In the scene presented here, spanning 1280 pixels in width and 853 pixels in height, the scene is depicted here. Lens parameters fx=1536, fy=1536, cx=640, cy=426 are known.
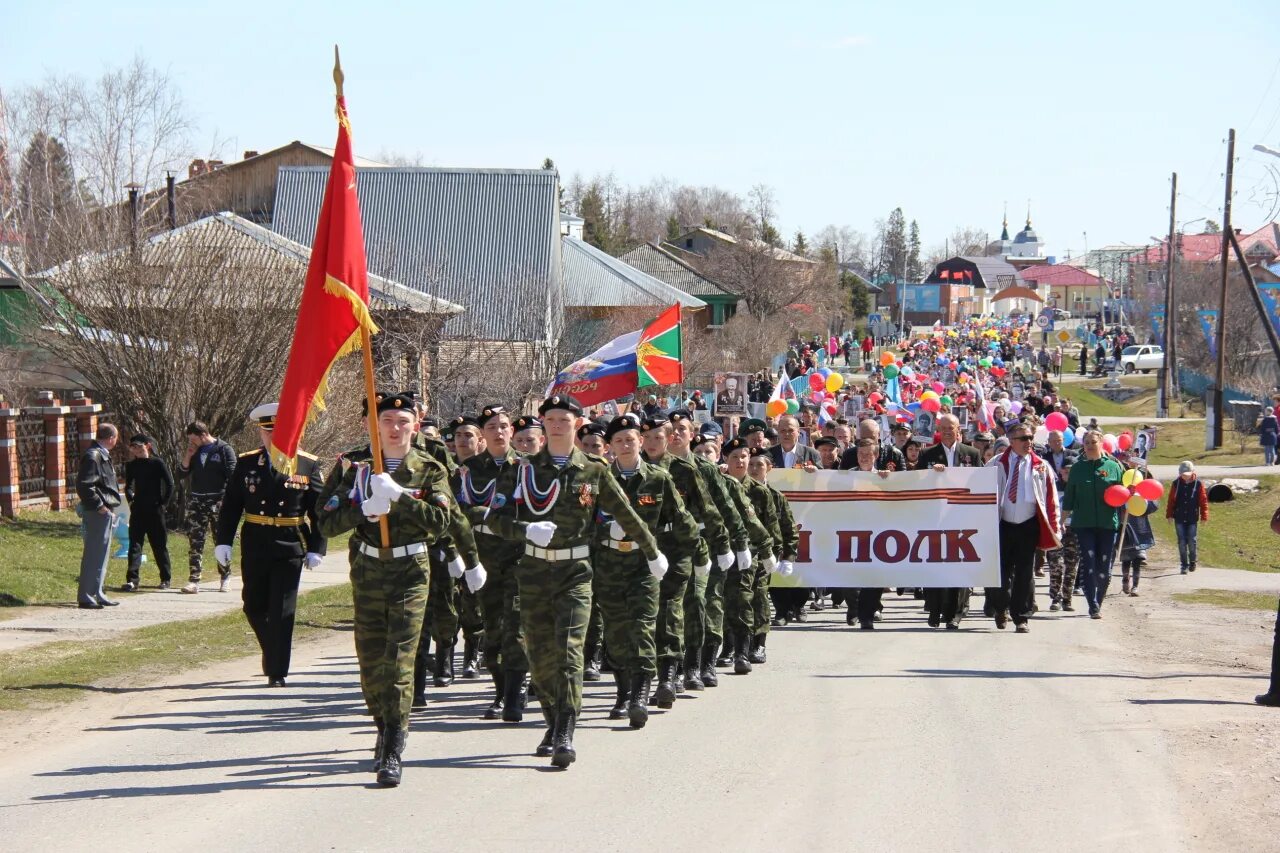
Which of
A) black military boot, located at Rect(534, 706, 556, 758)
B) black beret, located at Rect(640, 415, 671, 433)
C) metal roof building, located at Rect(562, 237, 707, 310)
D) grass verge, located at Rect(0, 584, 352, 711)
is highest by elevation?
metal roof building, located at Rect(562, 237, 707, 310)

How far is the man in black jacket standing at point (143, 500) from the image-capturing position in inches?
680

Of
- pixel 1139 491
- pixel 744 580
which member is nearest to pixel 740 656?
pixel 744 580

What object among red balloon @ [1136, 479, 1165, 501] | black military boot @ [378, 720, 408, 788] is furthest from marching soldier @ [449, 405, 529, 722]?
red balloon @ [1136, 479, 1165, 501]

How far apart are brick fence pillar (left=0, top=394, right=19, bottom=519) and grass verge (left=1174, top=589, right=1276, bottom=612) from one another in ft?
52.0

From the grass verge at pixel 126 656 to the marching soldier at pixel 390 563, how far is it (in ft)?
11.9

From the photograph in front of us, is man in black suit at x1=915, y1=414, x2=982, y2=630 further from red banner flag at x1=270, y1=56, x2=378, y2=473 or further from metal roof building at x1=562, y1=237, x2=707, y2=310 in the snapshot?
metal roof building at x1=562, y1=237, x2=707, y2=310

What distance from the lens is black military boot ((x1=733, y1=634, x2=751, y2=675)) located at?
1184 centimetres

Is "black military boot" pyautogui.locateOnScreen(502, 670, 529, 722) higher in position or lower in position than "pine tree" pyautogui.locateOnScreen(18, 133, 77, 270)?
lower

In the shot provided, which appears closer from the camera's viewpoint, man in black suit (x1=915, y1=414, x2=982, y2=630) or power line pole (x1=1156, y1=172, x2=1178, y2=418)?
man in black suit (x1=915, y1=414, x2=982, y2=630)

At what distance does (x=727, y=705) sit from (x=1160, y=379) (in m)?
53.4

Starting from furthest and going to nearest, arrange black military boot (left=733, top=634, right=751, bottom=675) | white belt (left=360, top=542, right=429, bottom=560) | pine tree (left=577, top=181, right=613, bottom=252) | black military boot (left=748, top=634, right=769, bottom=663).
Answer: pine tree (left=577, top=181, right=613, bottom=252) → black military boot (left=748, top=634, right=769, bottom=663) → black military boot (left=733, top=634, right=751, bottom=675) → white belt (left=360, top=542, right=429, bottom=560)

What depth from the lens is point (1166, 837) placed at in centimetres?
701

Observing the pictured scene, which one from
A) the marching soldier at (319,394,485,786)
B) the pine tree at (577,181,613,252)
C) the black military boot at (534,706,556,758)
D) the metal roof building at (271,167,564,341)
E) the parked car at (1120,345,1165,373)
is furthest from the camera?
the pine tree at (577,181,613,252)

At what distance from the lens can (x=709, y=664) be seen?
11.3 m
